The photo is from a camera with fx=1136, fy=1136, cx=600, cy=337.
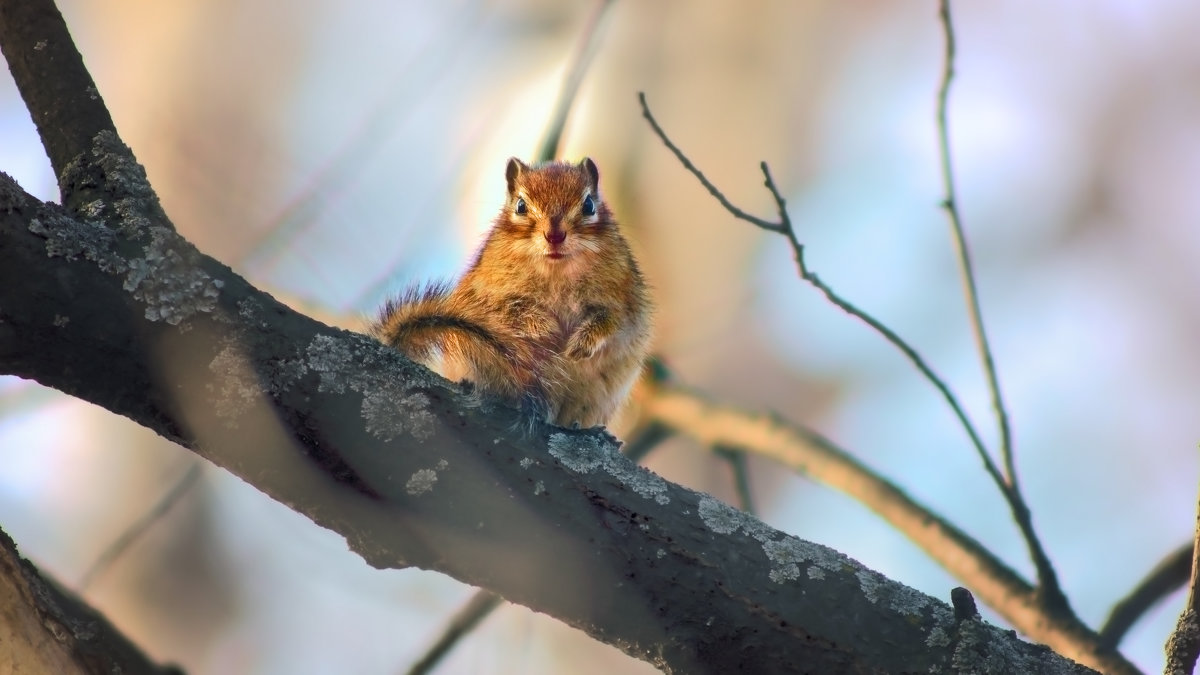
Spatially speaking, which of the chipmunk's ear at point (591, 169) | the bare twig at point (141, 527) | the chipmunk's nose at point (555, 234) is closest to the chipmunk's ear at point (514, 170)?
the chipmunk's ear at point (591, 169)

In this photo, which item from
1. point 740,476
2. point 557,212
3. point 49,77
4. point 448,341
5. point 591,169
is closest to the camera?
point 49,77

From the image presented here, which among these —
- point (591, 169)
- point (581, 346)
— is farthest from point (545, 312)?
point (591, 169)

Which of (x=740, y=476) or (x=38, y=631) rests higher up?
(x=740, y=476)

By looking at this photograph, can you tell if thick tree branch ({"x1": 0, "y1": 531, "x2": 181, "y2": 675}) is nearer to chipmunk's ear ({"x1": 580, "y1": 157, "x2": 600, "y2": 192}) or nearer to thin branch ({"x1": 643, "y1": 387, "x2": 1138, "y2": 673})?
chipmunk's ear ({"x1": 580, "y1": 157, "x2": 600, "y2": 192})

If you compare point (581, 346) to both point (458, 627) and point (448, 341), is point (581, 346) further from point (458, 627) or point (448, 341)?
point (458, 627)

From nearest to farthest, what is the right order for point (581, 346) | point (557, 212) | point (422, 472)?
point (422, 472)
point (581, 346)
point (557, 212)

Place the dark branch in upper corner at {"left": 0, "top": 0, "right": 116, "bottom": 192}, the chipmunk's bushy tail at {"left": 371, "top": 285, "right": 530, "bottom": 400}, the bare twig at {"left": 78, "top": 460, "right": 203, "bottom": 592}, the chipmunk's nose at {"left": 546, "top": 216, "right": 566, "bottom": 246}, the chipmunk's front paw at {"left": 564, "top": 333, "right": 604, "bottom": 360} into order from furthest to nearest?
the bare twig at {"left": 78, "top": 460, "right": 203, "bottom": 592} < the chipmunk's nose at {"left": 546, "top": 216, "right": 566, "bottom": 246} < the chipmunk's front paw at {"left": 564, "top": 333, "right": 604, "bottom": 360} < the chipmunk's bushy tail at {"left": 371, "top": 285, "right": 530, "bottom": 400} < the dark branch in upper corner at {"left": 0, "top": 0, "right": 116, "bottom": 192}

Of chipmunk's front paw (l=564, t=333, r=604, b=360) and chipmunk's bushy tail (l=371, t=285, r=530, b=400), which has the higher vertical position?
chipmunk's front paw (l=564, t=333, r=604, b=360)

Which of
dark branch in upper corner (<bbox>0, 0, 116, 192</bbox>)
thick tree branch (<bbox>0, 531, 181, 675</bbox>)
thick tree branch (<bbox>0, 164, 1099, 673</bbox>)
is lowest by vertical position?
thick tree branch (<bbox>0, 531, 181, 675</bbox>)

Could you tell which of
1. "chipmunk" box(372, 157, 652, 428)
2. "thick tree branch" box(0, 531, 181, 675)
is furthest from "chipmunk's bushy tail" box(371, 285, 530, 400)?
"thick tree branch" box(0, 531, 181, 675)
